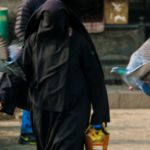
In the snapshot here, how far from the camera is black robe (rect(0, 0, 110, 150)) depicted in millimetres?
4117

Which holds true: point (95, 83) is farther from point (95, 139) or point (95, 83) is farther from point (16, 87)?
point (16, 87)

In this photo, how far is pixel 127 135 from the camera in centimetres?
691

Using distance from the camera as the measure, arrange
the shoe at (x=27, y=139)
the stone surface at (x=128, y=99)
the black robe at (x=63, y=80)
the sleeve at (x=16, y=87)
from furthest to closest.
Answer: the stone surface at (x=128, y=99) < the shoe at (x=27, y=139) < the sleeve at (x=16, y=87) < the black robe at (x=63, y=80)

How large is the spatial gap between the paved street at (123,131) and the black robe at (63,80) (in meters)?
2.22

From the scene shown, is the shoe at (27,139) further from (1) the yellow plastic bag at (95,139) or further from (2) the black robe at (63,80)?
(1) the yellow plastic bag at (95,139)

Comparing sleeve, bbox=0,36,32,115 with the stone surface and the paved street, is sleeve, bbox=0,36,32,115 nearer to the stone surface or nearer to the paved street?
the paved street

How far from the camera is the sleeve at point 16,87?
4.39m

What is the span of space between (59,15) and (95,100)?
2.12ft

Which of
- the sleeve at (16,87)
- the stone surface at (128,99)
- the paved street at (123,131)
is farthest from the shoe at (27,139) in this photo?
the sleeve at (16,87)

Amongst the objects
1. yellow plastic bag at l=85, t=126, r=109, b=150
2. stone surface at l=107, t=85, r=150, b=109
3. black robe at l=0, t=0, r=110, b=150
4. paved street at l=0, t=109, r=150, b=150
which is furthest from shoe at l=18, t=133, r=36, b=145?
yellow plastic bag at l=85, t=126, r=109, b=150

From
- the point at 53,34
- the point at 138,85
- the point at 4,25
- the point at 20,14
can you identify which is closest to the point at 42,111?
the point at 53,34

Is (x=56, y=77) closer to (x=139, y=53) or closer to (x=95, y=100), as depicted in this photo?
(x=95, y=100)

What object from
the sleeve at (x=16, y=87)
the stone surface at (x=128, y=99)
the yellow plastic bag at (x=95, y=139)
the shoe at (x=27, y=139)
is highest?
the sleeve at (x=16, y=87)

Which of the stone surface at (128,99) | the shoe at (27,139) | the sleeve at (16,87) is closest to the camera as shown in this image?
the sleeve at (16,87)
